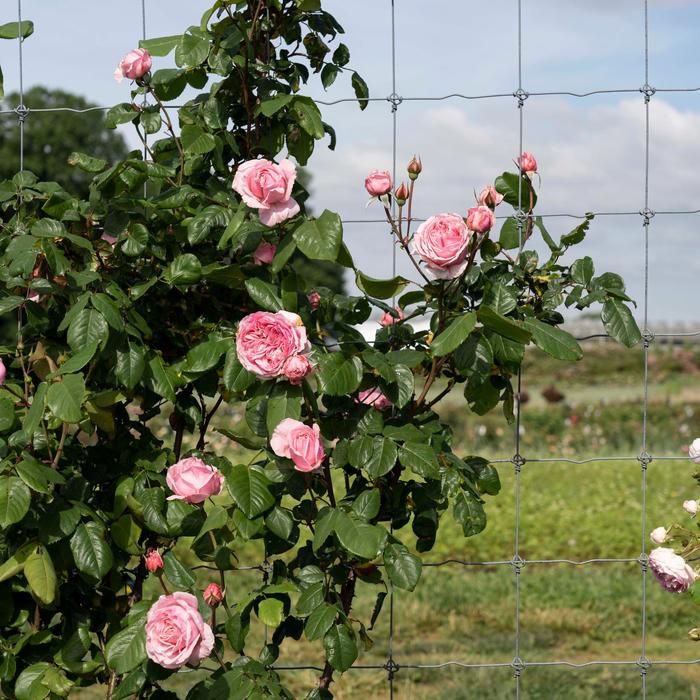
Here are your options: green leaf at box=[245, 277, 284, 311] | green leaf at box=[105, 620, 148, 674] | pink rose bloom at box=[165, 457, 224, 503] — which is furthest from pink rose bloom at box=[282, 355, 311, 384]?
green leaf at box=[105, 620, 148, 674]

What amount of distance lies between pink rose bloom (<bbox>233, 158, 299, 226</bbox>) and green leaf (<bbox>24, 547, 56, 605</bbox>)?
0.63m

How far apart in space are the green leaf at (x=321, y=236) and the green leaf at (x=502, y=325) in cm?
25

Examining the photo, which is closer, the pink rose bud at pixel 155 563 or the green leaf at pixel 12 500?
the green leaf at pixel 12 500

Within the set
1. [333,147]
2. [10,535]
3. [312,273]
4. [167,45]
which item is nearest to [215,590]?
[10,535]

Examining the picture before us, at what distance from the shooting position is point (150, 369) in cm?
170

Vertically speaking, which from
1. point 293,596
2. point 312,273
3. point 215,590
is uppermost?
point 215,590

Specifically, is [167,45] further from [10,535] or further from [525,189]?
[10,535]

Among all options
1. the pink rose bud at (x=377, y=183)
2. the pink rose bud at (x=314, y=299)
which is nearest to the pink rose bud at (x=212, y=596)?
the pink rose bud at (x=314, y=299)

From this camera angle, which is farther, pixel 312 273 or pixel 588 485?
pixel 312 273

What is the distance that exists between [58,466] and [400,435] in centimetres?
60

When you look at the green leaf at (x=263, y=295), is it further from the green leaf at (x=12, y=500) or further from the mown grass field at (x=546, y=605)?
the mown grass field at (x=546, y=605)

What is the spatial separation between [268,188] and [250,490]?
1.53 ft

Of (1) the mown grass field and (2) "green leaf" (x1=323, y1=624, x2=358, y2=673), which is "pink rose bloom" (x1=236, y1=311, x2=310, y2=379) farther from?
(1) the mown grass field

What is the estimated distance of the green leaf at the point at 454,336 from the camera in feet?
5.08
